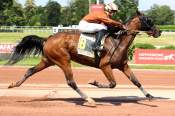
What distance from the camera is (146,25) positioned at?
11344mm

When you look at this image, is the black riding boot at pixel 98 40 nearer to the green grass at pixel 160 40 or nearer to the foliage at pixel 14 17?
the green grass at pixel 160 40

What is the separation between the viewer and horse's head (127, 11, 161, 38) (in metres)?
11.3

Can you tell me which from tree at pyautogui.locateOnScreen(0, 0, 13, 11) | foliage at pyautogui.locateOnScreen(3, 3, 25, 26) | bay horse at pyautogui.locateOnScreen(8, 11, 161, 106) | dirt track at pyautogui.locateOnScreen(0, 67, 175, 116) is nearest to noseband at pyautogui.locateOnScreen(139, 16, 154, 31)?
bay horse at pyautogui.locateOnScreen(8, 11, 161, 106)

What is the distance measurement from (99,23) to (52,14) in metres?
126

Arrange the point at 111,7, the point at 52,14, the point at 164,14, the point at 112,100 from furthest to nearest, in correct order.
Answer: the point at 164,14, the point at 52,14, the point at 112,100, the point at 111,7

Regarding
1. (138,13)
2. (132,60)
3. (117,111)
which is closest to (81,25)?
(138,13)

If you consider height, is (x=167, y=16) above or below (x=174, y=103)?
below

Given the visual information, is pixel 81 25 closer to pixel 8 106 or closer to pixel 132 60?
pixel 8 106

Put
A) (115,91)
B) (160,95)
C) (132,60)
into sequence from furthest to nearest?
(132,60), (115,91), (160,95)

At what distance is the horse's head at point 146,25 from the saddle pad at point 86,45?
114 centimetres

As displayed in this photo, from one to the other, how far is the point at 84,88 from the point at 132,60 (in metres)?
17.4

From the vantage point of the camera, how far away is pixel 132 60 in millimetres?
31703

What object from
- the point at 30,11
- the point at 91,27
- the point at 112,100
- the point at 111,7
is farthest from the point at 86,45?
the point at 30,11

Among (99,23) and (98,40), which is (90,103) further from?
(99,23)
